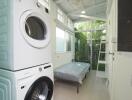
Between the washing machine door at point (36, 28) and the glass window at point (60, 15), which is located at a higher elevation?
the glass window at point (60, 15)

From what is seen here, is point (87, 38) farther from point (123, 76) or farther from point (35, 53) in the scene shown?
point (35, 53)

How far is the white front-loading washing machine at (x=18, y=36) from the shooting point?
1009 millimetres

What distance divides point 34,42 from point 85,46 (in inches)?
182

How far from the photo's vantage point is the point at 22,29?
3.50ft

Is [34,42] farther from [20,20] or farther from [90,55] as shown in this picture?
[90,55]

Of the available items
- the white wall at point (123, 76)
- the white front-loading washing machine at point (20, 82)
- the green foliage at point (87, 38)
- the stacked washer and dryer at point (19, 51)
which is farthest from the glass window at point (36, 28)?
the green foliage at point (87, 38)

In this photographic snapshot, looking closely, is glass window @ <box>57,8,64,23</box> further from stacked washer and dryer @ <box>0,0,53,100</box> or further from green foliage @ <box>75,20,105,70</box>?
stacked washer and dryer @ <box>0,0,53,100</box>

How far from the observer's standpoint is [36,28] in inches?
55.2

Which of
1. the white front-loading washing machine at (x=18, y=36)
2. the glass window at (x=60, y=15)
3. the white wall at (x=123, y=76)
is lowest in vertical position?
the white wall at (x=123, y=76)

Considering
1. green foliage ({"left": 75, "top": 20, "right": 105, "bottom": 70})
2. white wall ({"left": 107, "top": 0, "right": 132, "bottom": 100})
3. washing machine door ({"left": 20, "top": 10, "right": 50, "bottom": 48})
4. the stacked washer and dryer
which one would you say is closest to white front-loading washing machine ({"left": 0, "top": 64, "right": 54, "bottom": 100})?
the stacked washer and dryer

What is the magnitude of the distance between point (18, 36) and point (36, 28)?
413 mm

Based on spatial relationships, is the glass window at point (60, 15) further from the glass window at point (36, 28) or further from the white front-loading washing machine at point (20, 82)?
the white front-loading washing machine at point (20, 82)

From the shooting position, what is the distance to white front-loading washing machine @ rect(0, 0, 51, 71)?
1.01 m

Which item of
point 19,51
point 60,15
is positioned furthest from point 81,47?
point 19,51
